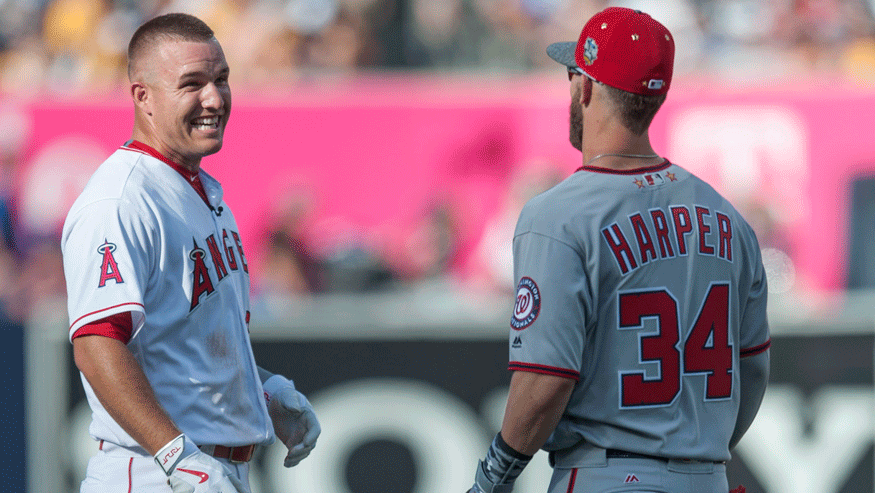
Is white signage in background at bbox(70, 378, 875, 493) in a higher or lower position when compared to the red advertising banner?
lower

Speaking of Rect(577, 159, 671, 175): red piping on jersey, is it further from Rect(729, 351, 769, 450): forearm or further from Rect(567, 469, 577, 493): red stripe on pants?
Rect(567, 469, 577, 493): red stripe on pants

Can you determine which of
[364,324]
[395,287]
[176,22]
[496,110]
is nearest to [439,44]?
[496,110]

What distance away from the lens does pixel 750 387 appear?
317 centimetres

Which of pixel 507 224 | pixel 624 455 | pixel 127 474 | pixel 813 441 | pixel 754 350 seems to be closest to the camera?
pixel 624 455

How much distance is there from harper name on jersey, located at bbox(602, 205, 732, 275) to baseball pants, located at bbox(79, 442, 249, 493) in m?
1.30

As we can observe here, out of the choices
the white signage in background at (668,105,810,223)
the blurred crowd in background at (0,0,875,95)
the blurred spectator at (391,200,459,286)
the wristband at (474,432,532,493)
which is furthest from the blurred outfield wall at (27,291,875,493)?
the blurred crowd in background at (0,0,875,95)

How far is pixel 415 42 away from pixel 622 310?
8437 millimetres

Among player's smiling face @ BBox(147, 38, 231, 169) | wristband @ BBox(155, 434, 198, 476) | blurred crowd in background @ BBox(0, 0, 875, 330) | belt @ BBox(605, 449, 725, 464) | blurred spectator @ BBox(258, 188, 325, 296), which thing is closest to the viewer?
wristband @ BBox(155, 434, 198, 476)

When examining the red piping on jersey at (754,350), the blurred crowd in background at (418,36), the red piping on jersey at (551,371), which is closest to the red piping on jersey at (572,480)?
the red piping on jersey at (551,371)

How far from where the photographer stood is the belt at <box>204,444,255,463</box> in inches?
116

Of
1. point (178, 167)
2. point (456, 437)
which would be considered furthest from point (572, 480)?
point (456, 437)

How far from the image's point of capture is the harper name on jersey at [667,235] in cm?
274

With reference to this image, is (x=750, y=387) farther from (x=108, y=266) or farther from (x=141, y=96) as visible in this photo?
(x=141, y=96)

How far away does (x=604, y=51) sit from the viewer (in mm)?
2840
